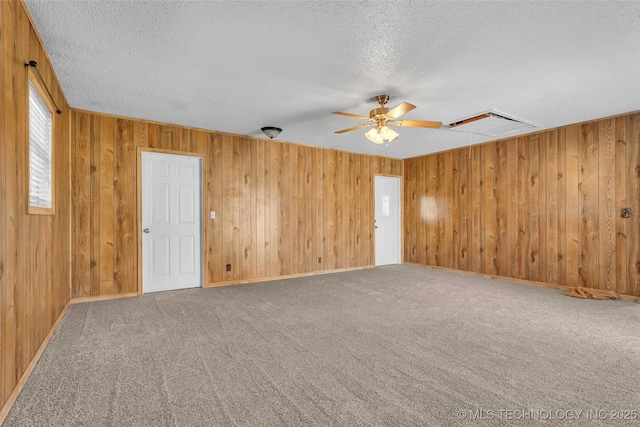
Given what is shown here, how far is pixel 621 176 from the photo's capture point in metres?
4.16

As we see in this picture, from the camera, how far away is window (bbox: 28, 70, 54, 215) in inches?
91.0

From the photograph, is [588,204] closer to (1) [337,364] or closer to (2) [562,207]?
(2) [562,207]

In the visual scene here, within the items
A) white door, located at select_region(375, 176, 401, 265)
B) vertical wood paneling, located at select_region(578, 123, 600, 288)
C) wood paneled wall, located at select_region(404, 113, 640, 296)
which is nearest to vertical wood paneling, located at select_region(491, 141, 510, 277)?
wood paneled wall, located at select_region(404, 113, 640, 296)

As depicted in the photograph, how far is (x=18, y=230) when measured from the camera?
1.95 m

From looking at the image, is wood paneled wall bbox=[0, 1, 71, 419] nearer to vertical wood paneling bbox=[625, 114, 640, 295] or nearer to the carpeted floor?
the carpeted floor

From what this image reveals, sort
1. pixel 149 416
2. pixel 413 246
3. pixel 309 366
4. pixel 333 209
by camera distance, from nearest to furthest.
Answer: pixel 149 416
pixel 309 366
pixel 333 209
pixel 413 246

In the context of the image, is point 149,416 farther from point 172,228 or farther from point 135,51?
point 172,228

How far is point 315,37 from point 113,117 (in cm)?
329

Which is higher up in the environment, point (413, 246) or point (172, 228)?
point (172, 228)

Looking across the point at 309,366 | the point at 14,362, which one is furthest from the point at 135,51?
the point at 309,366

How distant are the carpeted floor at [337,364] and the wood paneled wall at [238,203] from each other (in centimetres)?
74

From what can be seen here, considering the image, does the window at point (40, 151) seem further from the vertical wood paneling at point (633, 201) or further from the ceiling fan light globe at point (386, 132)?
the vertical wood paneling at point (633, 201)

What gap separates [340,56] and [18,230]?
2573 mm

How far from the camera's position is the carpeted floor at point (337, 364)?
173cm
